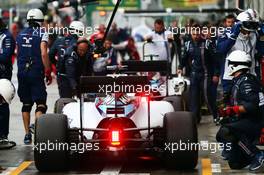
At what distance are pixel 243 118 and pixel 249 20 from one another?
2282 millimetres

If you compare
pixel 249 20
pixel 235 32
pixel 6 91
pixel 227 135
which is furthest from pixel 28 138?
pixel 227 135

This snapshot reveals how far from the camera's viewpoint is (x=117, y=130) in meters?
12.2

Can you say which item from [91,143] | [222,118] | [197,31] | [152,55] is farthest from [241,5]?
[91,143]

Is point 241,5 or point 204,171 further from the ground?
point 241,5

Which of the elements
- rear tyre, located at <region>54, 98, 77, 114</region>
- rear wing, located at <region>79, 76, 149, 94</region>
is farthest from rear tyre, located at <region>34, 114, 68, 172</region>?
rear tyre, located at <region>54, 98, 77, 114</region>

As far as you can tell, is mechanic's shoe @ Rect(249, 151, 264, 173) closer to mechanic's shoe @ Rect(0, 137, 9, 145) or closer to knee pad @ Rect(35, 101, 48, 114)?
knee pad @ Rect(35, 101, 48, 114)

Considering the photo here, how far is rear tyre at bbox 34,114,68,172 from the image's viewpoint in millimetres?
12047

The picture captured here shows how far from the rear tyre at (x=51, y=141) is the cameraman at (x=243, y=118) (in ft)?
6.39

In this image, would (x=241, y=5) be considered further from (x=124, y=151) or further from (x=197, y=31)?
(x=124, y=151)

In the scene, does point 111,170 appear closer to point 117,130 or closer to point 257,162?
point 117,130

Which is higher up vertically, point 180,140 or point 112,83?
point 112,83

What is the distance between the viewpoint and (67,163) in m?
12.3

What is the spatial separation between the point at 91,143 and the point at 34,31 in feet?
11.8

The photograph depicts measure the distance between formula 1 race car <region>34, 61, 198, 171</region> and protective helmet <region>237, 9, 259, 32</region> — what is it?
2.23 m
